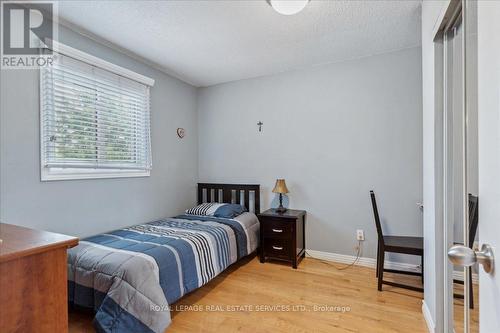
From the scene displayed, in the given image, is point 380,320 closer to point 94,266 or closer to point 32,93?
point 94,266

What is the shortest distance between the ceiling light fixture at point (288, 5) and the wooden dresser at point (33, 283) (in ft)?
6.47

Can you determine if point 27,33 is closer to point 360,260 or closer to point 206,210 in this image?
point 206,210

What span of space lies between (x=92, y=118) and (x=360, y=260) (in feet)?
10.7

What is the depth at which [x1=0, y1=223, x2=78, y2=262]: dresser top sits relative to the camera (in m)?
0.95

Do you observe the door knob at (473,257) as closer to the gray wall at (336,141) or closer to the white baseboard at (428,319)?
the white baseboard at (428,319)

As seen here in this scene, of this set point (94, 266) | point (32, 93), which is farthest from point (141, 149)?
point (94, 266)

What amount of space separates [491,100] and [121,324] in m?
2.03

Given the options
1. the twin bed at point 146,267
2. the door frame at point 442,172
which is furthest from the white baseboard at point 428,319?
the twin bed at point 146,267

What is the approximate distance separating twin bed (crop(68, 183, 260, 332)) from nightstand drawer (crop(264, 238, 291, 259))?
0.28 m

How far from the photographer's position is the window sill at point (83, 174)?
6.81ft

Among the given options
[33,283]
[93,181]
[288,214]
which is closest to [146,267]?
[33,283]

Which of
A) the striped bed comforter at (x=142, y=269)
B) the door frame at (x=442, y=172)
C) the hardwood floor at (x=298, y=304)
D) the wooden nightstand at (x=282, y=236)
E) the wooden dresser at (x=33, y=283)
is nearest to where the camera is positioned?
the wooden dresser at (x=33, y=283)

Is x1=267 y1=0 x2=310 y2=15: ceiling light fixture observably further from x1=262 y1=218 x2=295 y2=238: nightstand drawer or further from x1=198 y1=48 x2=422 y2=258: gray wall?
x1=262 y1=218 x2=295 y2=238: nightstand drawer

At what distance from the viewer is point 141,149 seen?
9.77ft
